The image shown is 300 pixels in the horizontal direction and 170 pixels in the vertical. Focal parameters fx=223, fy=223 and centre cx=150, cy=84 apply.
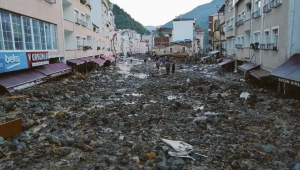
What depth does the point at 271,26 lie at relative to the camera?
48.1 ft

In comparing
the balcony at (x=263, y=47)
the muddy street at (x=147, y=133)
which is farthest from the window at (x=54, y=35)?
the balcony at (x=263, y=47)

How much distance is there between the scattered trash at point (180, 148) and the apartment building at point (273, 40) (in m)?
6.72

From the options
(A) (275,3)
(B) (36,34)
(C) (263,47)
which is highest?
(A) (275,3)

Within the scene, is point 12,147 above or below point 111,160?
above

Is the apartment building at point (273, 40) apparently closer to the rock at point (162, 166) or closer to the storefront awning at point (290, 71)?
the storefront awning at point (290, 71)

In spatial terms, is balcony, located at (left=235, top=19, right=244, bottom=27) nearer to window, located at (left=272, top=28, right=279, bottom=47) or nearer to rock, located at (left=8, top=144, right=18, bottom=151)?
window, located at (left=272, top=28, right=279, bottom=47)

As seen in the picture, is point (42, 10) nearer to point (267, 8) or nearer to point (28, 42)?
point (28, 42)

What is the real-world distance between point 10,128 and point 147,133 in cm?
385

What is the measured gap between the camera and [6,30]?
10734mm

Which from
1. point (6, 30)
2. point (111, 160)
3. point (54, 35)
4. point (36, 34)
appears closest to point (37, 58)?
point (36, 34)

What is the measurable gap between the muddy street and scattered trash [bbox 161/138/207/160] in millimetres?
86

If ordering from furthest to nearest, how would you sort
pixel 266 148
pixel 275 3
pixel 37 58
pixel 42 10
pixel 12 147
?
pixel 42 10
pixel 275 3
pixel 37 58
pixel 266 148
pixel 12 147

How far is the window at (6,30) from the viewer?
34.6 feet

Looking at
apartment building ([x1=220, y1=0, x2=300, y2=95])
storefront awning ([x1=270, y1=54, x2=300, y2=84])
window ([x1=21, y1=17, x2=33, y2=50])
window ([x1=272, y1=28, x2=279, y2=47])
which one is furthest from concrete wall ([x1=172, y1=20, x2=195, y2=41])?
window ([x1=21, y1=17, x2=33, y2=50])
